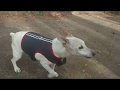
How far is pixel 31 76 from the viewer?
541 cm

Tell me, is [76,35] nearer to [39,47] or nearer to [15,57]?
[15,57]

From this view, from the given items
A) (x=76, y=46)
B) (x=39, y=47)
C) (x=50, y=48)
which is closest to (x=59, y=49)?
(x=50, y=48)

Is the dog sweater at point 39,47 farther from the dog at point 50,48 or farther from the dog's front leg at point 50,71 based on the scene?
the dog's front leg at point 50,71

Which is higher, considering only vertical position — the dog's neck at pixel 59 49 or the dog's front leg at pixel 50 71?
the dog's neck at pixel 59 49

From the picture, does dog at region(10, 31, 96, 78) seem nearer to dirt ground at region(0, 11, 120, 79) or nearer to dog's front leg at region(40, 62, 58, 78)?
dog's front leg at region(40, 62, 58, 78)

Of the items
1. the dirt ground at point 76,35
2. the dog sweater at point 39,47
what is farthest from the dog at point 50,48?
the dirt ground at point 76,35

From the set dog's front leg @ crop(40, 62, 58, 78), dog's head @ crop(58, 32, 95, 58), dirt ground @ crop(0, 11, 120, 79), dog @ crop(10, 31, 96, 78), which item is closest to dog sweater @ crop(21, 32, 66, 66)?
dog @ crop(10, 31, 96, 78)

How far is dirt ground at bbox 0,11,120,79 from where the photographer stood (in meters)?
5.70

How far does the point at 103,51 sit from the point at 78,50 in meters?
2.53

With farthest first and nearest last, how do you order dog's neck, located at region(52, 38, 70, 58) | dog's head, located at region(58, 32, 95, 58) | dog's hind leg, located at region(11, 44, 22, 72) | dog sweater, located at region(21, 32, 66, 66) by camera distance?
dog's hind leg, located at region(11, 44, 22, 72) → dog sweater, located at region(21, 32, 66, 66) → dog's neck, located at region(52, 38, 70, 58) → dog's head, located at region(58, 32, 95, 58)

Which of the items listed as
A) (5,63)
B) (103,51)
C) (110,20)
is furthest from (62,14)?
(5,63)

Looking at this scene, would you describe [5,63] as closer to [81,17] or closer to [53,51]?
[53,51]

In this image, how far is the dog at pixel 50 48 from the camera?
479cm

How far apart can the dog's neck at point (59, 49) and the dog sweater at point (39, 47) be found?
0.08 metres
